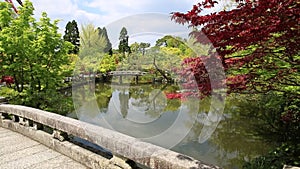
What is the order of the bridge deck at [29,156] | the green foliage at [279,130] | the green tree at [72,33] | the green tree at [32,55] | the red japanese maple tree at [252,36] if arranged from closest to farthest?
the red japanese maple tree at [252,36]
the bridge deck at [29,156]
the green foliage at [279,130]
the green tree at [32,55]
the green tree at [72,33]

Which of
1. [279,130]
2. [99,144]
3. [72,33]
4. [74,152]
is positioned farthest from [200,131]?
[72,33]

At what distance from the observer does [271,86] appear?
3.29 m

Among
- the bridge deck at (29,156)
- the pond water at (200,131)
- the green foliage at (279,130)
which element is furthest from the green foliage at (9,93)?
the green foliage at (279,130)

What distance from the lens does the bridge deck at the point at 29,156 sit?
2.60 m

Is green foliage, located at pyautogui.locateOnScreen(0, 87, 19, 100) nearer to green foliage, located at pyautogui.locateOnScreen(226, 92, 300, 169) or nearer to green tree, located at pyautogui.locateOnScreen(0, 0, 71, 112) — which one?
green tree, located at pyautogui.locateOnScreen(0, 0, 71, 112)

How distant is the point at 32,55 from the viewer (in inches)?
219

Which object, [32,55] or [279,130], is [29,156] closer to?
[32,55]

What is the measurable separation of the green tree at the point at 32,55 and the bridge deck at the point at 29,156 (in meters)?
2.56

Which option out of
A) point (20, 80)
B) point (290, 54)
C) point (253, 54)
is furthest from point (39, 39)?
point (290, 54)

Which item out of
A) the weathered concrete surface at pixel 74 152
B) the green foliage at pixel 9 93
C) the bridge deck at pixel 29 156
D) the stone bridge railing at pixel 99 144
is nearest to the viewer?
the stone bridge railing at pixel 99 144

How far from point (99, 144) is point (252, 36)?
1.85m

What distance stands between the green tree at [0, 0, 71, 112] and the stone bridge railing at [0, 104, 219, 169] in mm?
2044

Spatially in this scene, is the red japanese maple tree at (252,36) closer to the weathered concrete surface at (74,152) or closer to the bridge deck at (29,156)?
the weathered concrete surface at (74,152)

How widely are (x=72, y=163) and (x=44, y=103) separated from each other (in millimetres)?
3882
